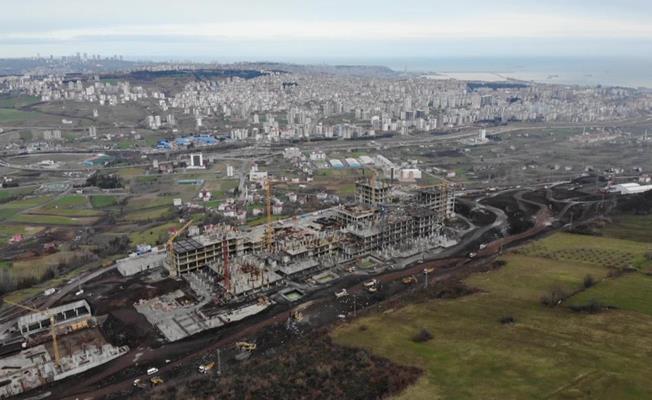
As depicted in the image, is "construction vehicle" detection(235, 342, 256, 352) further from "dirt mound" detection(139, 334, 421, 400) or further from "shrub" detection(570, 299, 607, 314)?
"shrub" detection(570, 299, 607, 314)

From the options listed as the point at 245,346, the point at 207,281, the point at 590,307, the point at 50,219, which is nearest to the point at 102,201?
the point at 50,219

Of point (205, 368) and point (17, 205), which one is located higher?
point (17, 205)

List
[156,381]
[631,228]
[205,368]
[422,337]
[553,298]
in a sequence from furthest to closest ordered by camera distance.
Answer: [631,228]
[553,298]
[422,337]
[205,368]
[156,381]

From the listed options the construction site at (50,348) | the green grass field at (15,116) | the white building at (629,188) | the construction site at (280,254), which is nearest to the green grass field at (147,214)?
the construction site at (280,254)

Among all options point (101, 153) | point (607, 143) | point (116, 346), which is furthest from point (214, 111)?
point (116, 346)

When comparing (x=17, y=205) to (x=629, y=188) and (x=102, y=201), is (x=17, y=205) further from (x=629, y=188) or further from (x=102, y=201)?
(x=629, y=188)

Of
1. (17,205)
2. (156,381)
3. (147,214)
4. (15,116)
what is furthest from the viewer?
(15,116)

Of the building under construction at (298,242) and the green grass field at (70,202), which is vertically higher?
the building under construction at (298,242)

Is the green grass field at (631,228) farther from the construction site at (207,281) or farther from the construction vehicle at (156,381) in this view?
the construction vehicle at (156,381)

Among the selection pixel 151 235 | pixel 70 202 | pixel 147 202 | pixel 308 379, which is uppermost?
pixel 308 379
